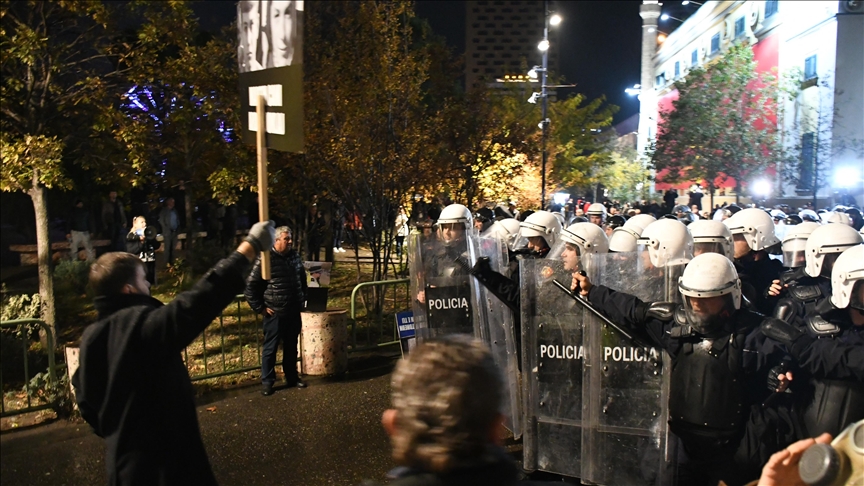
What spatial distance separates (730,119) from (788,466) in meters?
29.2

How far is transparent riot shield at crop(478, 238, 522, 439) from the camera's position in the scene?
5945 millimetres

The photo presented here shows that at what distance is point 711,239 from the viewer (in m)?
5.55

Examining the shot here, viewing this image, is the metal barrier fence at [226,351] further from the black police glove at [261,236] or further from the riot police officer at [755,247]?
the riot police officer at [755,247]

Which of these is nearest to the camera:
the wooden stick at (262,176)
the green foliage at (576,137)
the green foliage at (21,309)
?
the wooden stick at (262,176)

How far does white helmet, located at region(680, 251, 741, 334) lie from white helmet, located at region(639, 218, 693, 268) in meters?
1.15

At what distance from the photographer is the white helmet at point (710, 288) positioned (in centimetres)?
377

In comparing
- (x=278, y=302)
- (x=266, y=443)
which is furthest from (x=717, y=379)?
(x=278, y=302)

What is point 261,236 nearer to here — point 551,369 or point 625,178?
point 551,369

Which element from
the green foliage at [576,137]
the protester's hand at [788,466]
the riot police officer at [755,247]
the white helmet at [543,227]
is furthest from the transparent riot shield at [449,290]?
the green foliage at [576,137]

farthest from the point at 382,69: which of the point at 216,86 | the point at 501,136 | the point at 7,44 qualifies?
the point at 7,44

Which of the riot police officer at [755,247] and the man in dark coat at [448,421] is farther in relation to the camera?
the riot police officer at [755,247]

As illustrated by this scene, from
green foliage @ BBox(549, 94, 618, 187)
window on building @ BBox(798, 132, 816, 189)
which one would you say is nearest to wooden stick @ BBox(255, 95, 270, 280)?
window on building @ BBox(798, 132, 816, 189)

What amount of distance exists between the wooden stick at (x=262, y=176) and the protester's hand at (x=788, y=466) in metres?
2.20

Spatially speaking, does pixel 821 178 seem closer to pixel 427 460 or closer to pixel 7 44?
pixel 7 44
